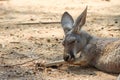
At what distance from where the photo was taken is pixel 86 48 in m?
4.99

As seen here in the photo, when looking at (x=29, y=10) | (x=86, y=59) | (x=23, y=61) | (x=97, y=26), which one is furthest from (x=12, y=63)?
(x=29, y=10)

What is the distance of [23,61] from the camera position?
5.20 meters

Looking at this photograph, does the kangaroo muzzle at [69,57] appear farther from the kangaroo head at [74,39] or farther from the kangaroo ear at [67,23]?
the kangaroo ear at [67,23]

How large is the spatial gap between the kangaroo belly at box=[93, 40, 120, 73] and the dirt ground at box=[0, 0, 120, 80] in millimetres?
73

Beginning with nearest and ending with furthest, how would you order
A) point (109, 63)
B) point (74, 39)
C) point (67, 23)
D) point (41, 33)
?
point (109, 63), point (74, 39), point (67, 23), point (41, 33)

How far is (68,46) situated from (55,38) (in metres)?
1.47

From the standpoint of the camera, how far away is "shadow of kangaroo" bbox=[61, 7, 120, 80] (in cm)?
477

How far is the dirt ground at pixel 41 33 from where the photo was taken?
15.7 feet

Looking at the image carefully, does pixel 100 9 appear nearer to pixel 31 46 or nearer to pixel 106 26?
pixel 106 26

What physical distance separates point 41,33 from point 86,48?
183 cm

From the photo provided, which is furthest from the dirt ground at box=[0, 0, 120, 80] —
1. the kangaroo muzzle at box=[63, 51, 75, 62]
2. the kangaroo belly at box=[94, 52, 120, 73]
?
the kangaroo muzzle at box=[63, 51, 75, 62]

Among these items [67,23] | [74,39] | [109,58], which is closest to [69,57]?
[74,39]

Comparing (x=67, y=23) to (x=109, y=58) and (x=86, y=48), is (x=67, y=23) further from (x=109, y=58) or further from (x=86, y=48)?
(x=109, y=58)

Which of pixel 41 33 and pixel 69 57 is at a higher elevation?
pixel 41 33
